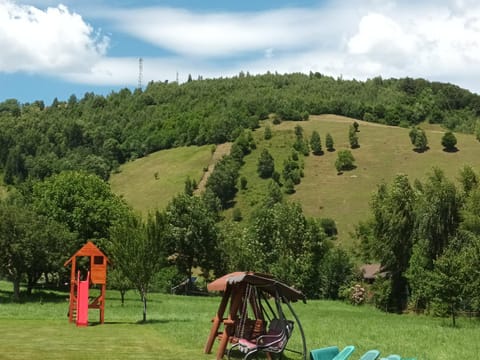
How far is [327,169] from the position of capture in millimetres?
119562

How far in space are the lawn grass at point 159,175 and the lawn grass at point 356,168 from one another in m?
11.7

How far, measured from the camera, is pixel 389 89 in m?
188

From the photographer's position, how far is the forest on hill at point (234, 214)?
39.7 meters

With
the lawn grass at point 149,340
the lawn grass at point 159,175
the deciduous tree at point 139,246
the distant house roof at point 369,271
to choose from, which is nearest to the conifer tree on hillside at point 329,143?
the lawn grass at point 159,175

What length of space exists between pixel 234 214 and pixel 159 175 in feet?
82.8

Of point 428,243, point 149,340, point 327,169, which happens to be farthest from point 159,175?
point 149,340

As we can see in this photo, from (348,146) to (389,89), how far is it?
67.1m

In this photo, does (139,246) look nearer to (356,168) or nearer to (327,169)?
(356,168)

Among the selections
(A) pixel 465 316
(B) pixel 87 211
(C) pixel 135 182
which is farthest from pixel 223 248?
(C) pixel 135 182

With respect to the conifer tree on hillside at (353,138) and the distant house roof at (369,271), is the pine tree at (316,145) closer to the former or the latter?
the conifer tree on hillside at (353,138)

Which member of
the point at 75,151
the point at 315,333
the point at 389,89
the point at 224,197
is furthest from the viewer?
the point at 389,89

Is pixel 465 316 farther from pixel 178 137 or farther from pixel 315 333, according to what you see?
pixel 178 137

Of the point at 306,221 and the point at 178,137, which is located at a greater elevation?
the point at 178,137

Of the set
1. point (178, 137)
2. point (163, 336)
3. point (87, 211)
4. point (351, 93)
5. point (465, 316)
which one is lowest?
point (465, 316)
